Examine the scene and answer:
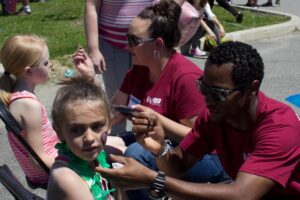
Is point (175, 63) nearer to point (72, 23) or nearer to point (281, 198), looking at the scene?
point (281, 198)

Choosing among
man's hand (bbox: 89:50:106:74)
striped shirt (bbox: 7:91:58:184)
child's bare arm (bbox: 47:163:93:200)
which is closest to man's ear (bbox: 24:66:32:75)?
striped shirt (bbox: 7:91:58:184)

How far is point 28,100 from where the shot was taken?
3.05 meters

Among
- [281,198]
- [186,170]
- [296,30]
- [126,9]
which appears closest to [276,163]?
[281,198]

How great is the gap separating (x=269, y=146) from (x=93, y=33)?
1.88 m

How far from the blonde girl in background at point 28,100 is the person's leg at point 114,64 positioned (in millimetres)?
853

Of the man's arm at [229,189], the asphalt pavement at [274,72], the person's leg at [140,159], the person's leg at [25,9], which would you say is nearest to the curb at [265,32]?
the asphalt pavement at [274,72]

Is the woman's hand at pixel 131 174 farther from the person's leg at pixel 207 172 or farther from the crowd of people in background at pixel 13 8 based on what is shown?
the crowd of people in background at pixel 13 8

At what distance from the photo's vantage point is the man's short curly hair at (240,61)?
2381 millimetres

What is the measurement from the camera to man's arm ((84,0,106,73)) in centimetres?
390

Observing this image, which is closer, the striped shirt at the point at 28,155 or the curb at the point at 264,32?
the striped shirt at the point at 28,155

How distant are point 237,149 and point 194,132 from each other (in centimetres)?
29

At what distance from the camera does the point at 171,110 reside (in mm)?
3209

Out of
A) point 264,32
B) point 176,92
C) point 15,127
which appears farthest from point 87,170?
point 264,32

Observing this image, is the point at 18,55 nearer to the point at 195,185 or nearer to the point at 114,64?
the point at 114,64
